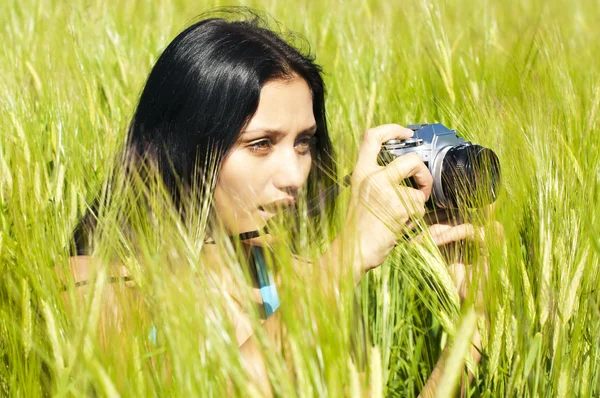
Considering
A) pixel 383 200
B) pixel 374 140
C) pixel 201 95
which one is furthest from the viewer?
pixel 201 95

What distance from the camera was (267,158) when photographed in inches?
41.8

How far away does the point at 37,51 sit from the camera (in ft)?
5.93

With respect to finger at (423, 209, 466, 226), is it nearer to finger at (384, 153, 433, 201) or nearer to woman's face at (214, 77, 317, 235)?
finger at (384, 153, 433, 201)

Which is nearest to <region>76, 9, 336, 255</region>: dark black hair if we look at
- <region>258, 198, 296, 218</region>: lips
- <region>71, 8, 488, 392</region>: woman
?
<region>71, 8, 488, 392</region>: woman

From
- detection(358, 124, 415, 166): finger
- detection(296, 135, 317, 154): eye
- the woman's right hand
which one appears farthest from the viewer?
detection(296, 135, 317, 154): eye

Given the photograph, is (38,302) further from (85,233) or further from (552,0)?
(552,0)

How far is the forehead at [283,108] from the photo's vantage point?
1.08 meters

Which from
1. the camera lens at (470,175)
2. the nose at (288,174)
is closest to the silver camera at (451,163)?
the camera lens at (470,175)

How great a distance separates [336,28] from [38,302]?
1442mm

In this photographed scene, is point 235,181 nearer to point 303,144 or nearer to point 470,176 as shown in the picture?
point 303,144

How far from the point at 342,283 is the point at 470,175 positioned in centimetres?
36

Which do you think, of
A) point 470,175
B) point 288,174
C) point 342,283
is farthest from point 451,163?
point 342,283

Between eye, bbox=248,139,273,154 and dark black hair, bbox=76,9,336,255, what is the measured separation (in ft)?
0.09

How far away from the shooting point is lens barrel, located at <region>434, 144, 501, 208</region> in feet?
2.99
